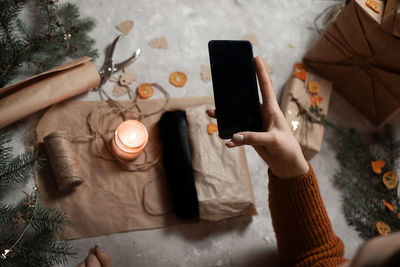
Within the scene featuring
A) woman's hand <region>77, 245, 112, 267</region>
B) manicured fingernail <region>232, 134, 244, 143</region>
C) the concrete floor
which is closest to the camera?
manicured fingernail <region>232, 134, 244, 143</region>

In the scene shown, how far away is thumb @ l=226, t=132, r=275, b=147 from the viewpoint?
62cm

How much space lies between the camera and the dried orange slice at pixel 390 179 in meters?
1.02

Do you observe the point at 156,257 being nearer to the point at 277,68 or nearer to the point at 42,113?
the point at 42,113

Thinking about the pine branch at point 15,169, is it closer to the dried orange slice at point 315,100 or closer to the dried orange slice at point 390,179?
the dried orange slice at point 315,100

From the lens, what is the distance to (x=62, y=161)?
0.81m

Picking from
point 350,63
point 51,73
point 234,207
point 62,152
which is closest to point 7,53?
point 51,73

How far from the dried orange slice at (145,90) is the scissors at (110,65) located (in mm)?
83

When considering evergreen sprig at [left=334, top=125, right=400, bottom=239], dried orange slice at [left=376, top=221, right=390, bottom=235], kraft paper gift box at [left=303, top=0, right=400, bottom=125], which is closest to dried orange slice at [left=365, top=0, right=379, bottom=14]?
kraft paper gift box at [left=303, top=0, right=400, bottom=125]

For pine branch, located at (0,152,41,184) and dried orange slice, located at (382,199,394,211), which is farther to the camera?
dried orange slice, located at (382,199,394,211)

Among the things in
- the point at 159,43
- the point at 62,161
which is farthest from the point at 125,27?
the point at 62,161

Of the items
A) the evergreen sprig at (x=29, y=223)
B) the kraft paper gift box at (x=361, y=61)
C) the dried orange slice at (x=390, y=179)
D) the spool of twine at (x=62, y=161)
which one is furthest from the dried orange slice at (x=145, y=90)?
the dried orange slice at (x=390, y=179)

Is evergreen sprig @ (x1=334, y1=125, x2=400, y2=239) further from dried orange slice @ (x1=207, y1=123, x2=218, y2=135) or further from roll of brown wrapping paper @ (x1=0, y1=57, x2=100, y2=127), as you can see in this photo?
roll of brown wrapping paper @ (x1=0, y1=57, x2=100, y2=127)

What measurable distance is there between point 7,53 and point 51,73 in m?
0.12

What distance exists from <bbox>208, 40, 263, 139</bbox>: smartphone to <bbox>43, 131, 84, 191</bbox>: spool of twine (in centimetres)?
40
